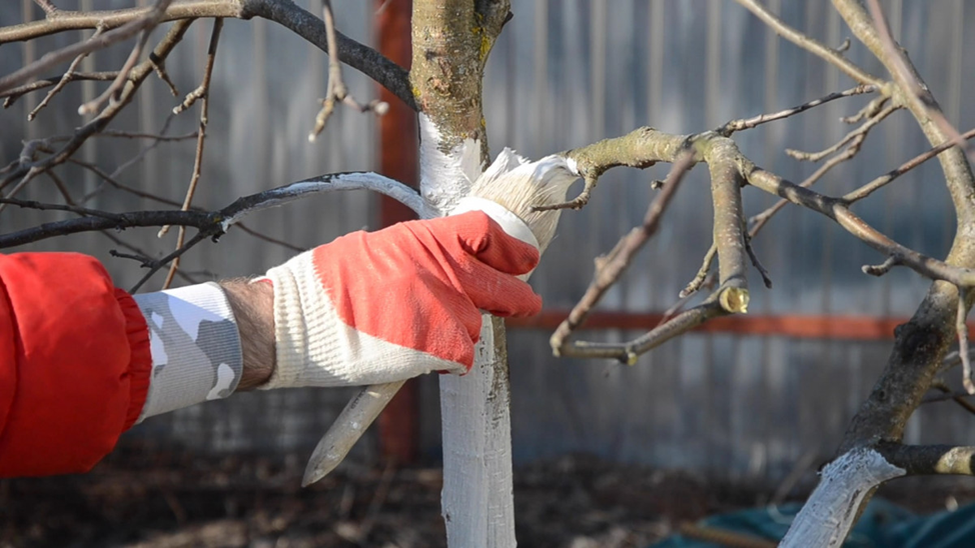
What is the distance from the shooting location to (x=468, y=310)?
110 centimetres

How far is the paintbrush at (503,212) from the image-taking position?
1.09 meters

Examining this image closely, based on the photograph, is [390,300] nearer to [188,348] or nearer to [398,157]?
[188,348]

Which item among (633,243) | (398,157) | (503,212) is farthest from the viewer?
(398,157)

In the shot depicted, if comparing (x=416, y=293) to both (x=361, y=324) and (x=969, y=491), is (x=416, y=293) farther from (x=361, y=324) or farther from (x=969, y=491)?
(x=969, y=491)

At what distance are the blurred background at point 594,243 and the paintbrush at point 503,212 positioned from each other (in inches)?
86.8

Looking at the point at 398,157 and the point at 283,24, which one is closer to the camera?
the point at 283,24

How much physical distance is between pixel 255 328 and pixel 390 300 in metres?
0.17

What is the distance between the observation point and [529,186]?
1.13 metres

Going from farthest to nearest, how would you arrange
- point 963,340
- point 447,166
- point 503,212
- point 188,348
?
point 447,166 < point 503,212 < point 188,348 < point 963,340

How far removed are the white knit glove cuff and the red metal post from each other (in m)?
2.26

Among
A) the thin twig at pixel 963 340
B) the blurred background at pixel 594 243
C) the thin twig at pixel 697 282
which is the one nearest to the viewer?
the thin twig at pixel 963 340

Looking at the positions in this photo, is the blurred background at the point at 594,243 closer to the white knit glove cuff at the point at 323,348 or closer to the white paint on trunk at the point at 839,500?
the white paint on trunk at the point at 839,500

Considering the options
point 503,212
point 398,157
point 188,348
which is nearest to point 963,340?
point 503,212

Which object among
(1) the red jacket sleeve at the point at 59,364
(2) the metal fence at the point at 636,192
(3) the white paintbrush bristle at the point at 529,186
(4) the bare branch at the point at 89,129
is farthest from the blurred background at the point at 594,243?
(1) the red jacket sleeve at the point at 59,364
